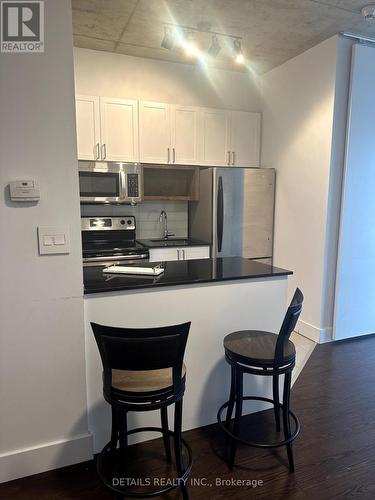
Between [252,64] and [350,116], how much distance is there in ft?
4.58

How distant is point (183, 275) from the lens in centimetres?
212

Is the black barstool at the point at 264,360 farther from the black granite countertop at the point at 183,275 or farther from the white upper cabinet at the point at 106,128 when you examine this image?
the white upper cabinet at the point at 106,128

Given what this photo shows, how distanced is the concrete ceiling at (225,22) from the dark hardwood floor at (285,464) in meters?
3.01

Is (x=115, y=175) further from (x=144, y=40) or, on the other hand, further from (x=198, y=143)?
(x=144, y=40)

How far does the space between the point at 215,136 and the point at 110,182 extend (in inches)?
54.5

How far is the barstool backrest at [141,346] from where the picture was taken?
4.40ft

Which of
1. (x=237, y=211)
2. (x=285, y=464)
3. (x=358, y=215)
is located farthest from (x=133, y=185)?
(x=285, y=464)

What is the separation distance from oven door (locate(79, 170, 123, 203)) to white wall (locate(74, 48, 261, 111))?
895 mm

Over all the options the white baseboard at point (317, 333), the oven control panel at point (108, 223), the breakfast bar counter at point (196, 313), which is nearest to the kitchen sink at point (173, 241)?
the oven control panel at point (108, 223)

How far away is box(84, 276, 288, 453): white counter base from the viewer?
6.12ft

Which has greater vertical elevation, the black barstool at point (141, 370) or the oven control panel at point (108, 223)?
the oven control panel at point (108, 223)

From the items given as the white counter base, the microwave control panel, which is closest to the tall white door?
the white counter base

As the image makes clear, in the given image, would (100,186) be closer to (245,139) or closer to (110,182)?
(110,182)

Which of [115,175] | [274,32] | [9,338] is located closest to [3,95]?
[9,338]
